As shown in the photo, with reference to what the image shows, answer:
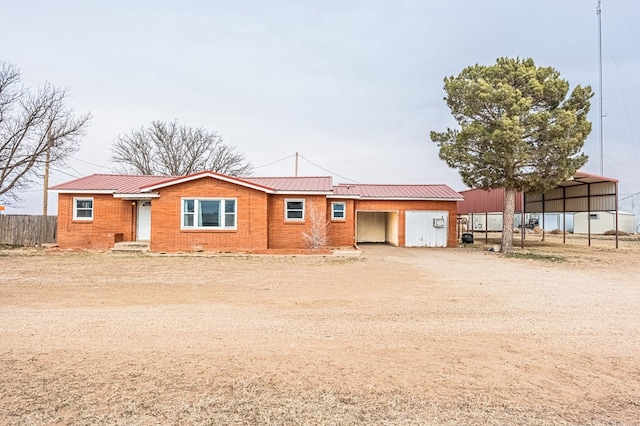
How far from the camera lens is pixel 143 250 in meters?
18.2

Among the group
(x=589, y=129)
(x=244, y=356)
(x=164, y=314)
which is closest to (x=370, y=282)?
(x=164, y=314)

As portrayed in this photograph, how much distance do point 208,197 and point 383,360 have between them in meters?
14.8

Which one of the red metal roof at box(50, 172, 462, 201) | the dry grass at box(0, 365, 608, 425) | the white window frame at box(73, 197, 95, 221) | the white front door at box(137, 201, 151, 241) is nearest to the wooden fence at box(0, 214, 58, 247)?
the red metal roof at box(50, 172, 462, 201)

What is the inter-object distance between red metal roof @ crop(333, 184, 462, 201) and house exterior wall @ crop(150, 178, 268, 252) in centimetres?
521

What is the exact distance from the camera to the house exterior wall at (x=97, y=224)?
19.5 meters

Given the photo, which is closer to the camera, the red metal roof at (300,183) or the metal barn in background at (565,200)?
the red metal roof at (300,183)

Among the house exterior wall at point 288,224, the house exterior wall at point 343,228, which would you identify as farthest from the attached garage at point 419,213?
the house exterior wall at point 288,224

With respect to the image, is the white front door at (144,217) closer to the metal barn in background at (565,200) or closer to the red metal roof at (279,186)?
the red metal roof at (279,186)

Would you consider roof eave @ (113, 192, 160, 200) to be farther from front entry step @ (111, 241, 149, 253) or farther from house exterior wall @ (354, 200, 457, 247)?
house exterior wall @ (354, 200, 457, 247)

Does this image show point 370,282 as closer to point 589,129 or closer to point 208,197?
point 208,197

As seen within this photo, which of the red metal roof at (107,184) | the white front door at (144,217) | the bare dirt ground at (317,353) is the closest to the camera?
the bare dirt ground at (317,353)

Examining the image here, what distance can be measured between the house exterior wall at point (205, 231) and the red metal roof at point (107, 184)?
6.13 feet

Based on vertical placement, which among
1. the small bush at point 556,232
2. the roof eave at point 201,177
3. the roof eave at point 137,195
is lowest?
the small bush at point 556,232

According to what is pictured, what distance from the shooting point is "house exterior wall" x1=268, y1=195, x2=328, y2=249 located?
64.0ft
